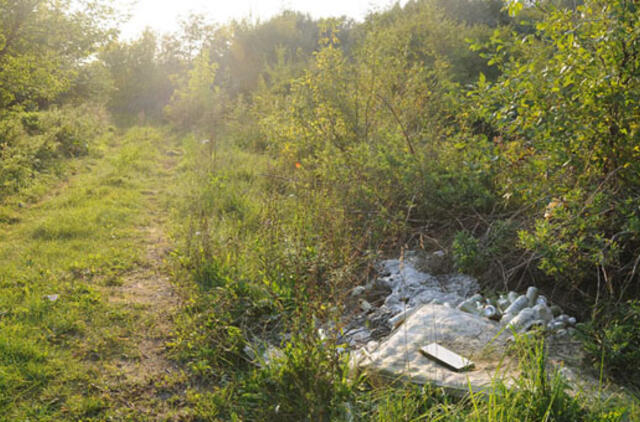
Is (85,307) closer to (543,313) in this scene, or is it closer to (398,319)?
(398,319)

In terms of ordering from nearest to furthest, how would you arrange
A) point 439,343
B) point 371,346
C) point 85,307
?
point 439,343 < point 371,346 < point 85,307

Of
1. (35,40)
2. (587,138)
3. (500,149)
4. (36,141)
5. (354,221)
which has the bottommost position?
(354,221)

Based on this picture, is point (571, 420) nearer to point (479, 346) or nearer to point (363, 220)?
point (479, 346)

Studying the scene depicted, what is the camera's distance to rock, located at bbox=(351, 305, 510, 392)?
8.23 feet

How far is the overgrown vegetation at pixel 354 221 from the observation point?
2.61 meters

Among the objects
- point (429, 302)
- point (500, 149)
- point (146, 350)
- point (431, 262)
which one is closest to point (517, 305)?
point (429, 302)

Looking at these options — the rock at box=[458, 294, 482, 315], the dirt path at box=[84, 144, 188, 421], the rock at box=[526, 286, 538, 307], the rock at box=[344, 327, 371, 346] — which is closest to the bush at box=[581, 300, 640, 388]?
the rock at box=[526, 286, 538, 307]

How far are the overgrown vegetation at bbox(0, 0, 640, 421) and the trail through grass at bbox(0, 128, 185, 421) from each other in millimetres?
26

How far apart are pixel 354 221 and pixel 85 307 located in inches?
108

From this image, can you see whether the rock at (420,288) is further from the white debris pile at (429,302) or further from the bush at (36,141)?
the bush at (36,141)

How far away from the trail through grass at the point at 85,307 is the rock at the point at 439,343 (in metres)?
1.39

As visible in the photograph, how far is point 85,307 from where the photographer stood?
153 inches

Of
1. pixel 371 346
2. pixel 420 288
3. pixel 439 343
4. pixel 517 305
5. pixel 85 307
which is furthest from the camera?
pixel 420 288

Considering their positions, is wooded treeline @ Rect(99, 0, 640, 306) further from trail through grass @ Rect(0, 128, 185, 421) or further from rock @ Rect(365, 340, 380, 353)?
trail through grass @ Rect(0, 128, 185, 421)
